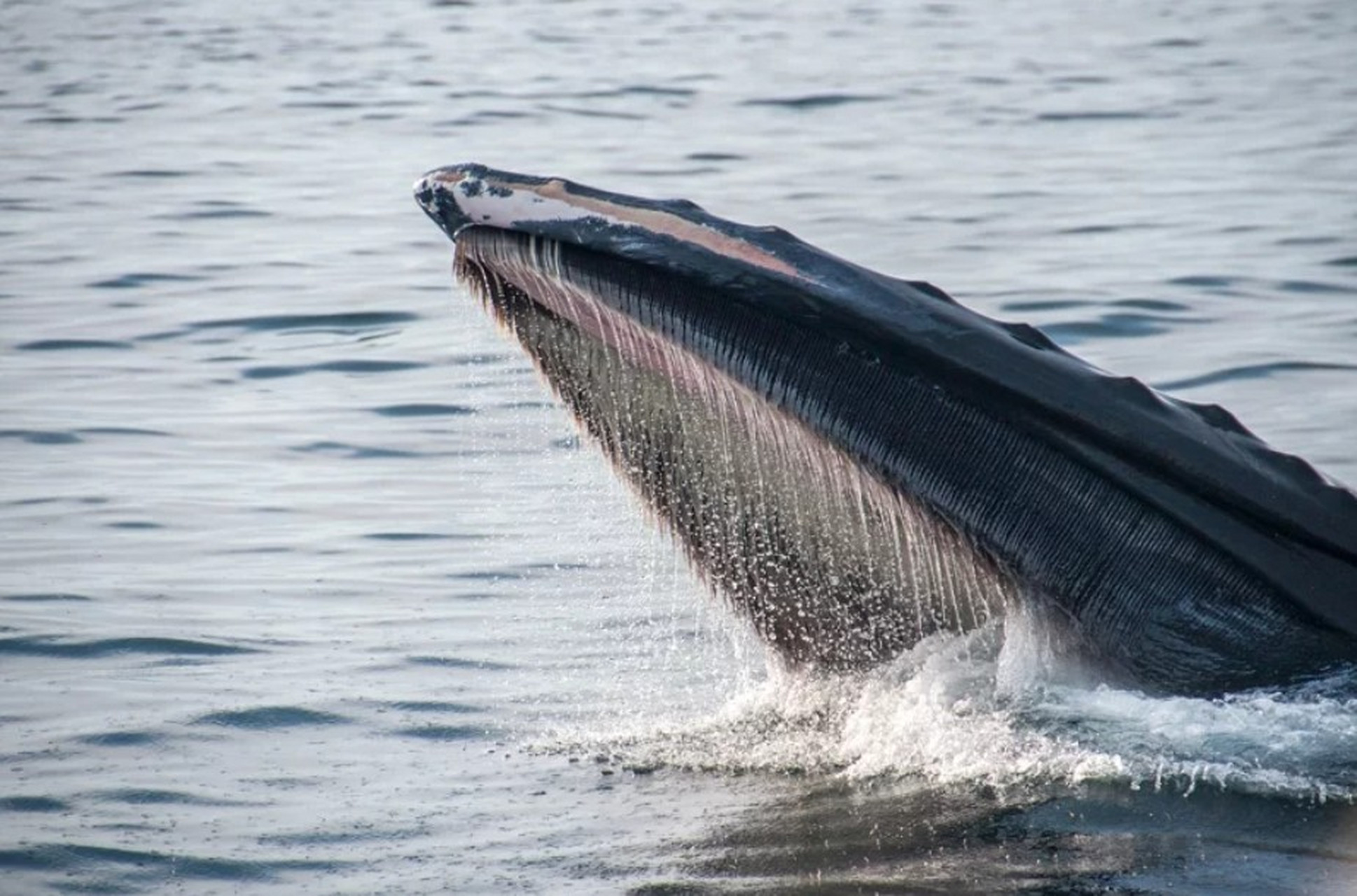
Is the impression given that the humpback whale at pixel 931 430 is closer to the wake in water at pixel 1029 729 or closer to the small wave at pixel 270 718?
the wake in water at pixel 1029 729

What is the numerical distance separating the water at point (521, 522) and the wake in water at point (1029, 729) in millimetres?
13

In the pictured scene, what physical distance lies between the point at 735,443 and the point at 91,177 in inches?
658

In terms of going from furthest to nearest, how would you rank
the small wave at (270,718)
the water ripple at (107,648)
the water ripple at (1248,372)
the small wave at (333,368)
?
the small wave at (333,368) < the water ripple at (1248,372) < the water ripple at (107,648) < the small wave at (270,718)

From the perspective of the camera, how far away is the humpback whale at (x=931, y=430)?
5461 mm

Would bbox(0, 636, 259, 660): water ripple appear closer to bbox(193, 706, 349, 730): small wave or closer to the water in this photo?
the water

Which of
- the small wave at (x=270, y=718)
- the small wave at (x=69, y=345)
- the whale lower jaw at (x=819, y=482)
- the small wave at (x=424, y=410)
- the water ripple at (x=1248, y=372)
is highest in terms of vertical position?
the whale lower jaw at (x=819, y=482)

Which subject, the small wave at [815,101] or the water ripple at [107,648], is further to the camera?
the small wave at [815,101]

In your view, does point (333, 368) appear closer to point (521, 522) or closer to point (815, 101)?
point (521, 522)

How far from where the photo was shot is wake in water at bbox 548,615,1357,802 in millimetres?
5969

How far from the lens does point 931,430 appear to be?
5535mm

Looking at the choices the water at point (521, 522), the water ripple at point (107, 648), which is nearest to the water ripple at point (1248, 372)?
the water at point (521, 522)

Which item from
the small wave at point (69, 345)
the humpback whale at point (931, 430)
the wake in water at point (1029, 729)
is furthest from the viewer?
the small wave at point (69, 345)

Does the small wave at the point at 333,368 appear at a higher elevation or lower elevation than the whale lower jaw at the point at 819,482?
lower

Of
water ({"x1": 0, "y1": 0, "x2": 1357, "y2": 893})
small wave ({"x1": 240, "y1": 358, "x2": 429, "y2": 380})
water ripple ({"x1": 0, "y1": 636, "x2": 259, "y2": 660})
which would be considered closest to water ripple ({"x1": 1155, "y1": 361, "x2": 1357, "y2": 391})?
water ({"x1": 0, "y1": 0, "x2": 1357, "y2": 893})
